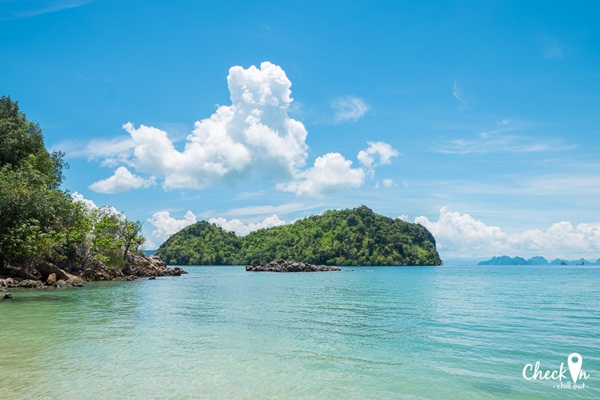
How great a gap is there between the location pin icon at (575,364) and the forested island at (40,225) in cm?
4942

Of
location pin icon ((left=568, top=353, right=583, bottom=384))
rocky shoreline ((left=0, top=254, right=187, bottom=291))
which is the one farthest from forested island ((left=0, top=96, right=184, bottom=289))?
location pin icon ((left=568, top=353, right=583, bottom=384))

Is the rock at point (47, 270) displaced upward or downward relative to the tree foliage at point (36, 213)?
downward

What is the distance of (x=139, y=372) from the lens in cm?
1379

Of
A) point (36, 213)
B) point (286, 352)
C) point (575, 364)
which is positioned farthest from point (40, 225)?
point (575, 364)

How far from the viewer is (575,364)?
15.4 m

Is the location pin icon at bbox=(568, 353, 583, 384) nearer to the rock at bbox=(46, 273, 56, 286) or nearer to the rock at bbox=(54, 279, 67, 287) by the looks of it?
the rock at bbox=(54, 279, 67, 287)

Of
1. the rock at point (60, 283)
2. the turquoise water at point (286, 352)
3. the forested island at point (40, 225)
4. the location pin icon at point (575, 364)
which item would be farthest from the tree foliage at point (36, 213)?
the location pin icon at point (575, 364)

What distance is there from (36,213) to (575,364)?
53221 millimetres

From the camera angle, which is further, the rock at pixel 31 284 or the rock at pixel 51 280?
the rock at pixel 51 280

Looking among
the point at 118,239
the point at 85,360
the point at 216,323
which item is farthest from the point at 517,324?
the point at 118,239

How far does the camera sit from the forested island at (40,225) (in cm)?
4609

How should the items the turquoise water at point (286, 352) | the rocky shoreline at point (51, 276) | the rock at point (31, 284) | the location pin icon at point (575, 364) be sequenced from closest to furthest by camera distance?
the turquoise water at point (286, 352), the location pin icon at point (575, 364), the rock at point (31, 284), the rocky shoreline at point (51, 276)

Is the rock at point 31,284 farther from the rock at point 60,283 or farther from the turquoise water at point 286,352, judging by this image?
the turquoise water at point 286,352

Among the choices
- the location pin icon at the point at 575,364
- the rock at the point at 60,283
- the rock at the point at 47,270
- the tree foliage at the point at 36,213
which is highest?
the tree foliage at the point at 36,213
